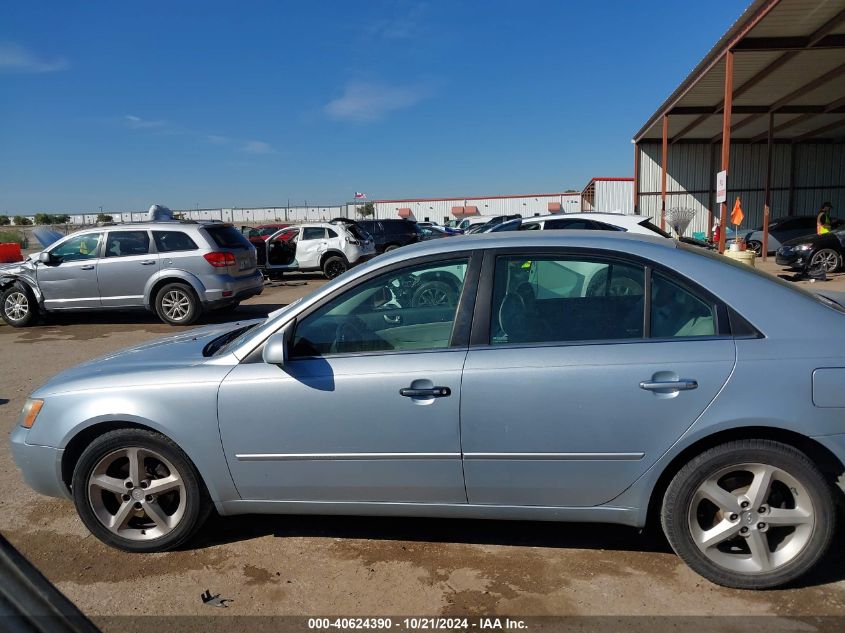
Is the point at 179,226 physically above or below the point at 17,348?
above

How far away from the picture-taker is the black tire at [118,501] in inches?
120

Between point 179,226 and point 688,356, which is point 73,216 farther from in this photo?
point 688,356

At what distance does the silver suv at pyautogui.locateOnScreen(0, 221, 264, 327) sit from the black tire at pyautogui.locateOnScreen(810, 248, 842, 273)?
508 inches

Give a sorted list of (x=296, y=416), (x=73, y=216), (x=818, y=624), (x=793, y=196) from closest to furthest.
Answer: (x=818, y=624) → (x=296, y=416) → (x=793, y=196) → (x=73, y=216)

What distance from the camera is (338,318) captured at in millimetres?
3018

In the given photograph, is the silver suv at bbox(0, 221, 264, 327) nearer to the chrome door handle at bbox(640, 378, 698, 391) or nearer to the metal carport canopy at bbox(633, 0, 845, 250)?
the chrome door handle at bbox(640, 378, 698, 391)

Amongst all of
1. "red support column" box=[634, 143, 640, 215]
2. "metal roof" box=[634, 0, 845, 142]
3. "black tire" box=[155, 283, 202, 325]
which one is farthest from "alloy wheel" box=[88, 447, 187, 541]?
"red support column" box=[634, 143, 640, 215]

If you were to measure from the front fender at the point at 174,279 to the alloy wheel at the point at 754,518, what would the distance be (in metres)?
8.69

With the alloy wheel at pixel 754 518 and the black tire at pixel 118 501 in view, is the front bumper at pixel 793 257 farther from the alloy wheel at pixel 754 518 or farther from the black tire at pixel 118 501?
the black tire at pixel 118 501

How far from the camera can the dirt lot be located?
105 inches

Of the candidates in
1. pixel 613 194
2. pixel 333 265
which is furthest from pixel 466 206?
pixel 333 265

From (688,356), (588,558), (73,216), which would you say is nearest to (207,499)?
(588,558)

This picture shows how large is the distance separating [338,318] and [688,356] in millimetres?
1632

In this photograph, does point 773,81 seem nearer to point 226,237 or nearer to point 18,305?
point 226,237
